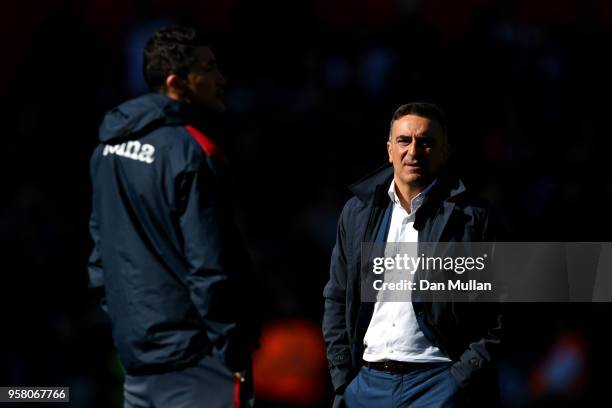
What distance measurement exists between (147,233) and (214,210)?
12.3 inches

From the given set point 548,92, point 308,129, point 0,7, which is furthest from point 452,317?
point 0,7

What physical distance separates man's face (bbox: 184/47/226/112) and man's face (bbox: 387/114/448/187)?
0.72 metres

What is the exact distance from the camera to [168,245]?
4.53 m

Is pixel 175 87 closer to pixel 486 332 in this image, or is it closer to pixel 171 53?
pixel 171 53

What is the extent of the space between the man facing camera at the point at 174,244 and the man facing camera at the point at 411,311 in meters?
0.45

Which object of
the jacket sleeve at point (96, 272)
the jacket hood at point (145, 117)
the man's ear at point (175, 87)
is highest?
the man's ear at point (175, 87)

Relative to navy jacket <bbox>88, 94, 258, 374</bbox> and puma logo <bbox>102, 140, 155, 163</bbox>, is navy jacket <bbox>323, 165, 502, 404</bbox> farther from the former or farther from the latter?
puma logo <bbox>102, 140, 155, 163</bbox>

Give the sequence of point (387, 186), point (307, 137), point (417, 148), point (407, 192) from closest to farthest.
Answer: point (417, 148)
point (407, 192)
point (387, 186)
point (307, 137)

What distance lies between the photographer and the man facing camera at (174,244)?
442 cm

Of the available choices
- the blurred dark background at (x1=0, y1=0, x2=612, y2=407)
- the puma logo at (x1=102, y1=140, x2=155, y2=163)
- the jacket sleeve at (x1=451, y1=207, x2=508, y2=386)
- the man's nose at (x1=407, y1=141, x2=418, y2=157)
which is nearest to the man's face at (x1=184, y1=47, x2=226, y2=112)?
the puma logo at (x1=102, y1=140, x2=155, y2=163)

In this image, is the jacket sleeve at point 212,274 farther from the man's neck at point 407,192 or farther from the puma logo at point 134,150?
the man's neck at point 407,192

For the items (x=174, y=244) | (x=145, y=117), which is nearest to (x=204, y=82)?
(x=145, y=117)

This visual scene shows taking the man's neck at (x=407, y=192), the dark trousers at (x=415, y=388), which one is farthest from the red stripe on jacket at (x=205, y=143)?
the dark trousers at (x=415, y=388)

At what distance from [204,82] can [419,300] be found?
1.22m
